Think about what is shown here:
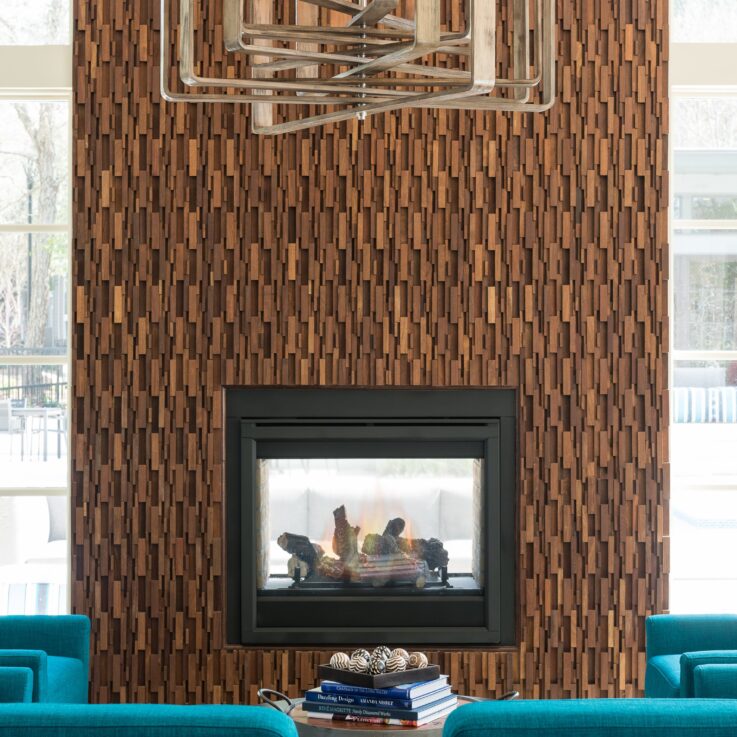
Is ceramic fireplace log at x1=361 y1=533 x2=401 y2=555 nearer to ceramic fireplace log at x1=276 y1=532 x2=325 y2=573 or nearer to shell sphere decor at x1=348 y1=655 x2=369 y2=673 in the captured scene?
ceramic fireplace log at x1=276 y1=532 x2=325 y2=573

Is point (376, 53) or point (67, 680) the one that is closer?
point (376, 53)

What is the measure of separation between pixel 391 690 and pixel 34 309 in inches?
89.1

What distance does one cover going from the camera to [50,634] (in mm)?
3377

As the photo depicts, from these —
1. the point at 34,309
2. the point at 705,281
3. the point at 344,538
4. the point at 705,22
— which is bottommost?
the point at 344,538

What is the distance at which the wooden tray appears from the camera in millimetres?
2676

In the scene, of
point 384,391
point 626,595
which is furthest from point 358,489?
point 626,595

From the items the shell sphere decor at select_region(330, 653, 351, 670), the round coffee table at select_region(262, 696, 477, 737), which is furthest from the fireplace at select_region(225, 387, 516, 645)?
the round coffee table at select_region(262, 696, 477, 737)

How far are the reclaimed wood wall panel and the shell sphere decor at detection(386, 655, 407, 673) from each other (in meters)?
1.11

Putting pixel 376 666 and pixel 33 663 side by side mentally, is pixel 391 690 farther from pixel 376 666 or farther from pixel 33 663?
pixel 33 663

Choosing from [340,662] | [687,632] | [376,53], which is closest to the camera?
[376,53]

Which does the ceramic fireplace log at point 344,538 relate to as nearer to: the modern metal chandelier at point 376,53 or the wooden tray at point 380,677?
the wooden tray at point 380,677

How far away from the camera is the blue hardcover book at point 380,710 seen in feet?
8.62

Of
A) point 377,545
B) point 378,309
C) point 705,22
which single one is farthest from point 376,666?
point 705,22

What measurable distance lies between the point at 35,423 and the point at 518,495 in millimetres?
1971
